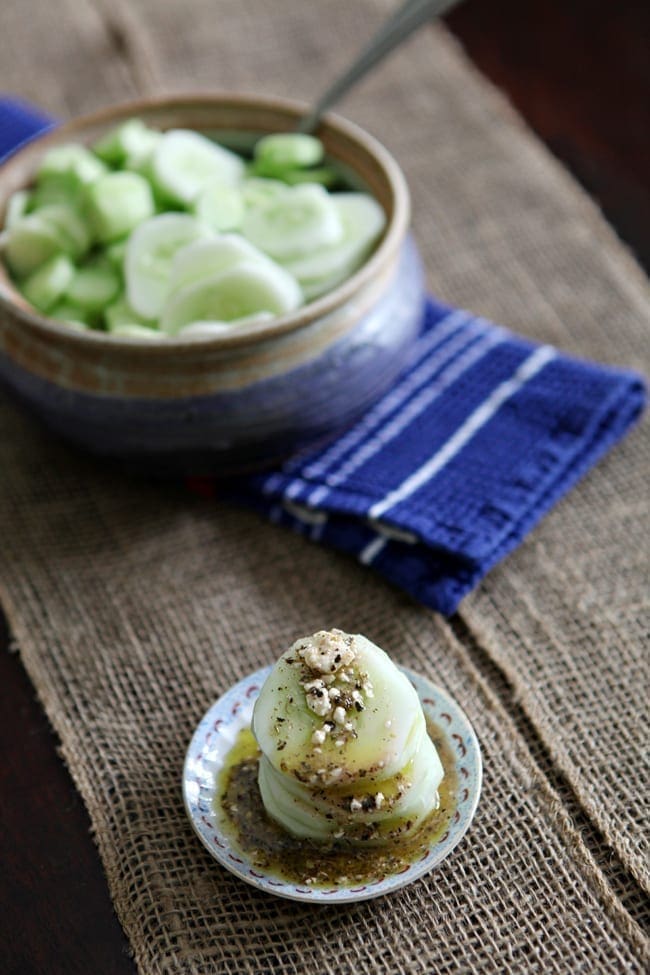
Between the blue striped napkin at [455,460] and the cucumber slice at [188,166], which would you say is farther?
the cucumber slice at [188,166]

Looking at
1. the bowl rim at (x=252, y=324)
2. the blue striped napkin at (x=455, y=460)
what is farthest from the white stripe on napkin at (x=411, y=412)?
the bowl rim at (x=252, y=324)

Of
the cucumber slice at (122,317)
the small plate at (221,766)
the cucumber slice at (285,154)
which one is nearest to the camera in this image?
the small plate at (221,766)

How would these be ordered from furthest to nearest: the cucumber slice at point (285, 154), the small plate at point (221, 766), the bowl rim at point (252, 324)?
the cucumber slice at point (285, 154), the bowl rim at point (252, 324), the small plate at point (221, 766)

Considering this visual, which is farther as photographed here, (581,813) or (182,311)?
(182,311)

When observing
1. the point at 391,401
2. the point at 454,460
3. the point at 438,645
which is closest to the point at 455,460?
the point at 454,460

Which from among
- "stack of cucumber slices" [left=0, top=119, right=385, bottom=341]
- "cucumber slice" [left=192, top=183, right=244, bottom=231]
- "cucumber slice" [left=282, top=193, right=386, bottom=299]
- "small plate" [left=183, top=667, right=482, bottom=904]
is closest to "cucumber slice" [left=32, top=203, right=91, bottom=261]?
"stack of cucumber slices" [left=0, top=119, right=385, bottom=341]

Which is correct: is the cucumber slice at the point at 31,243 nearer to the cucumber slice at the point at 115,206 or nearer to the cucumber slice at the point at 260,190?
the cucumber slice at the point at 115,206

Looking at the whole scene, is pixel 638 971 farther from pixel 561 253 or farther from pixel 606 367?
pixel 561 253

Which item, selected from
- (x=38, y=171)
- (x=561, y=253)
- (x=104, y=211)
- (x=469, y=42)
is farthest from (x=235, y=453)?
(x=469, y=42)

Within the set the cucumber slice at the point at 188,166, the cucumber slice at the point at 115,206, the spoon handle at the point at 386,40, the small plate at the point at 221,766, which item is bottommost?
the small plate at the point at 221,766
